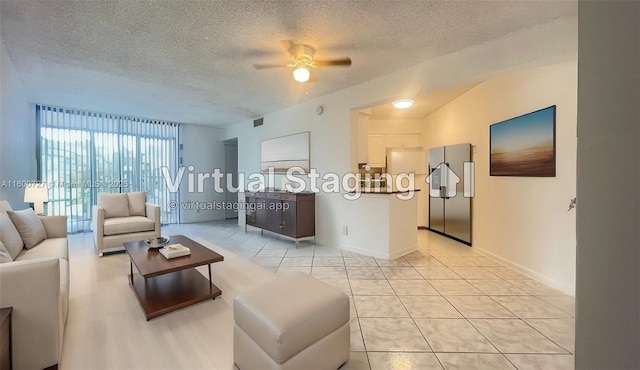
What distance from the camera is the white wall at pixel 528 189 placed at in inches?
97.8

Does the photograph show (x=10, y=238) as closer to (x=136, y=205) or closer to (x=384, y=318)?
(x=136, y=205)

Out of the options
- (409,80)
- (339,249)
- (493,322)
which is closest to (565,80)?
(409,80)

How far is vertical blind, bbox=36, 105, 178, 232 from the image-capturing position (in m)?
4.75

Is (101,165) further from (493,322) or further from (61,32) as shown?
(493,322)

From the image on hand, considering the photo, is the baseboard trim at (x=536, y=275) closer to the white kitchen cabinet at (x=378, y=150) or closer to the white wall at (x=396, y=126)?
the white kitchen cabinet at (x=378, y=150)

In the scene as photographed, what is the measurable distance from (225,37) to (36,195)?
138 inches

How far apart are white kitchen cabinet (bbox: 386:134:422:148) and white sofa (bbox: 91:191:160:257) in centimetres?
459

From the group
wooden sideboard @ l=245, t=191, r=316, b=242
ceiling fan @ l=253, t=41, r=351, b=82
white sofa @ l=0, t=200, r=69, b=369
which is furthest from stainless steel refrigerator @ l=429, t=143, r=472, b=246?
white sofa @ l=0, t=200, r=69, b=369

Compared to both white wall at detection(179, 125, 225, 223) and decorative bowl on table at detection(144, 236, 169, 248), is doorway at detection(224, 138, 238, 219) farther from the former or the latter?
decorative bowl on table at detection(144, 236, 169, 248)

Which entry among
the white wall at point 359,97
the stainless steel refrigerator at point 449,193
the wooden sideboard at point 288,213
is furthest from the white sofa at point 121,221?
the stainless steel refrigerator at point 449,193

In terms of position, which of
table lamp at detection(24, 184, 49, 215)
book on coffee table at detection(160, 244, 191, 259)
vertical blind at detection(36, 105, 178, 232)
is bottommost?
book on coffee table at detection(160, 244, 191, 259)

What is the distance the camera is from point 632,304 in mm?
600

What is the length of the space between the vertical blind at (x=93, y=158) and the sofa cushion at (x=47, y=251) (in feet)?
9.24

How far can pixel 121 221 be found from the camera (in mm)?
3830
